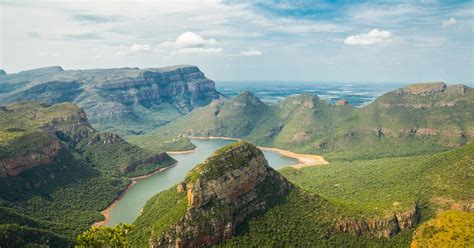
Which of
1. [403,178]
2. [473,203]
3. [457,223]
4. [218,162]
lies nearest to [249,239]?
[218,162]

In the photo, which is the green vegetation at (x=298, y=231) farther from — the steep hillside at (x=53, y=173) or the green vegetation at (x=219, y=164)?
the steep hillside at (x=53, y=173)

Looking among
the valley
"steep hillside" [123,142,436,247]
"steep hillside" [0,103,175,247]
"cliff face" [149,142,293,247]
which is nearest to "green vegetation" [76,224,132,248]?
the valley

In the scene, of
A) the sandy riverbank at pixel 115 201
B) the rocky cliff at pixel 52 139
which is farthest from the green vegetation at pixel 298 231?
the rocky cliff at pixel 52 139

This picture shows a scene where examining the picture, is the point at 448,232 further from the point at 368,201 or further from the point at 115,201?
the point at 115,201

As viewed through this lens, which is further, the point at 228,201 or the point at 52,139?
the point at 52,139

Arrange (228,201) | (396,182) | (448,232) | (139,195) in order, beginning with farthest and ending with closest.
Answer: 1. (139,195)
2. (396,182)
3. (228,201)
4. (448,232)

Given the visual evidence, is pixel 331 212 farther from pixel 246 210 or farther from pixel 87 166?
pixel 87 166

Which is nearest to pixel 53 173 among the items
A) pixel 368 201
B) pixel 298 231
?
pixel 298 231
